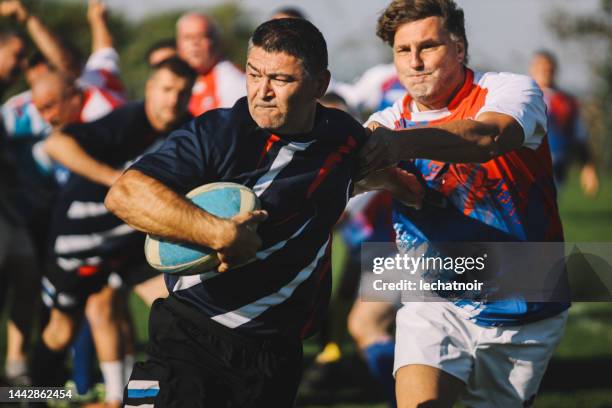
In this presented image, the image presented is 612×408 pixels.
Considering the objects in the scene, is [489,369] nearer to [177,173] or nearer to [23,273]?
[177,173]

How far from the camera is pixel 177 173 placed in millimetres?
3225

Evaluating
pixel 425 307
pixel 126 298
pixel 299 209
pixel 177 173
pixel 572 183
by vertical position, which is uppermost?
pixel 177 173

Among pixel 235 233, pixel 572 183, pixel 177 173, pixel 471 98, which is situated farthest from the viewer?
pixel 572 183

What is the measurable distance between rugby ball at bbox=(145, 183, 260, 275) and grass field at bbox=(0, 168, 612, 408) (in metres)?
3.64

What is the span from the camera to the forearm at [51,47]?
319 inches

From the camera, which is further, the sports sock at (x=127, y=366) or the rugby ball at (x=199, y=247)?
the sports sock at (x=127, y=366)

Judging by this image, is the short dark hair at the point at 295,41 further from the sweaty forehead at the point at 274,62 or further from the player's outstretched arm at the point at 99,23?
the player's outstretched arm at the point at 99,23

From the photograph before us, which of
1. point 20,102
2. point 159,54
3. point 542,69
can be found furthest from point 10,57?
point 542,69

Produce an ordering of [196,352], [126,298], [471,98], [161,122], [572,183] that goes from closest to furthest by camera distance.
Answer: [196,352], [471,98], [161,122], [126,298], [572,183]

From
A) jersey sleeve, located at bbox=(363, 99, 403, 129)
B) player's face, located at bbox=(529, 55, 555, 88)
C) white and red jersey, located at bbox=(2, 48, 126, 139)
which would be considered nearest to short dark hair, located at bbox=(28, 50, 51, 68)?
white and red jersey, located at bbox=(2, 48, 126, 139)

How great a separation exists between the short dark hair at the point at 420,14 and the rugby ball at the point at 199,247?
1319 mm

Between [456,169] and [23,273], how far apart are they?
14.4ft

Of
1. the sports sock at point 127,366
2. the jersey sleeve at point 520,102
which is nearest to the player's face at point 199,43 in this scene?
the sports sock at point 127,366

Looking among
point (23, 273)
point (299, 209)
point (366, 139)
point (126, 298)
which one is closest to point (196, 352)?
point (299, 209)
